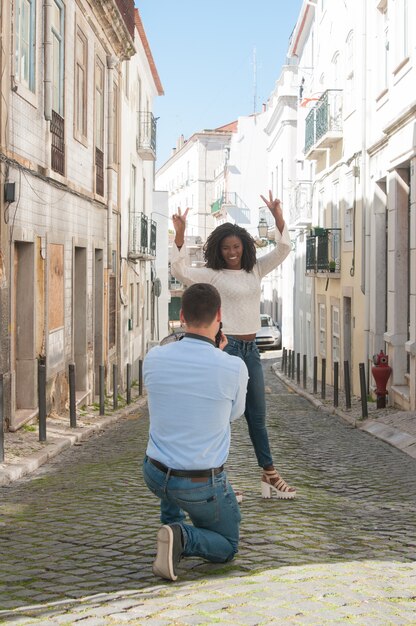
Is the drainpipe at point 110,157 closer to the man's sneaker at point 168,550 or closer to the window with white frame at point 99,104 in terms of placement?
the window with white frame at point 99,104

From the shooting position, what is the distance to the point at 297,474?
25.9ft

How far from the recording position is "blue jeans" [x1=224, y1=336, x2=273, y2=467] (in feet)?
19.5

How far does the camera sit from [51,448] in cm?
983

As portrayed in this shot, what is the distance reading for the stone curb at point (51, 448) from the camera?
320 inches

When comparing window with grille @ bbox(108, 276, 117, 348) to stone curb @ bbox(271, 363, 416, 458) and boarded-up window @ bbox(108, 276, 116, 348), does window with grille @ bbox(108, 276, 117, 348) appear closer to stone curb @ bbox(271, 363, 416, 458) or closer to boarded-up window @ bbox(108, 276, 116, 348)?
boarded-up window @ bbox(108, 276, 116, 348)

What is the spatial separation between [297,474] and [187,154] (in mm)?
66434

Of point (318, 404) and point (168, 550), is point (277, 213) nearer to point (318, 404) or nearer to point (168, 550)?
point (168, 550)

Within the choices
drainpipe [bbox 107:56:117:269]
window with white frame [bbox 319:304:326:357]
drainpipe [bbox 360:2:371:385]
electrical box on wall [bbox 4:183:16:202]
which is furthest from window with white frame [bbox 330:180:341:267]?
electrical box on wall [bbox 4:183:16:202]

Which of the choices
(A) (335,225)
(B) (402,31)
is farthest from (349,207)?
(B) (402,31)

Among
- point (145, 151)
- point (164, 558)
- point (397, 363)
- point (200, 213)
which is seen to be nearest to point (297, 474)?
point (164, 558)

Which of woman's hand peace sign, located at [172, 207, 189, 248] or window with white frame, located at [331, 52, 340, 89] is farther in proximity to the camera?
window with white frame, located at [331, 52, 340, 89]

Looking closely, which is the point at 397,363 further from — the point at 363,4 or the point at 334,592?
the point at 334,592

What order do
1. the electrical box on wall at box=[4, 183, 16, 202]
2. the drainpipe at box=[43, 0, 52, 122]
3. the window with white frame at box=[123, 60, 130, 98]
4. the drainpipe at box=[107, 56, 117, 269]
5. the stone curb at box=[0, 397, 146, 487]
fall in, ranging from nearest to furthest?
the stone curb at box=[0, 397, 146, 487], the electrical box on wall at box=[4, 183, 16, 202], the drainpipe at box=[43, 0, 52, 122], the drainpipe at box=[107, 56, 117, 269], the window with white frame at box=[123, 60, 130, 98]

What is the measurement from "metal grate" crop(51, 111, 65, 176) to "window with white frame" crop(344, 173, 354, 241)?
7789 millimetres
